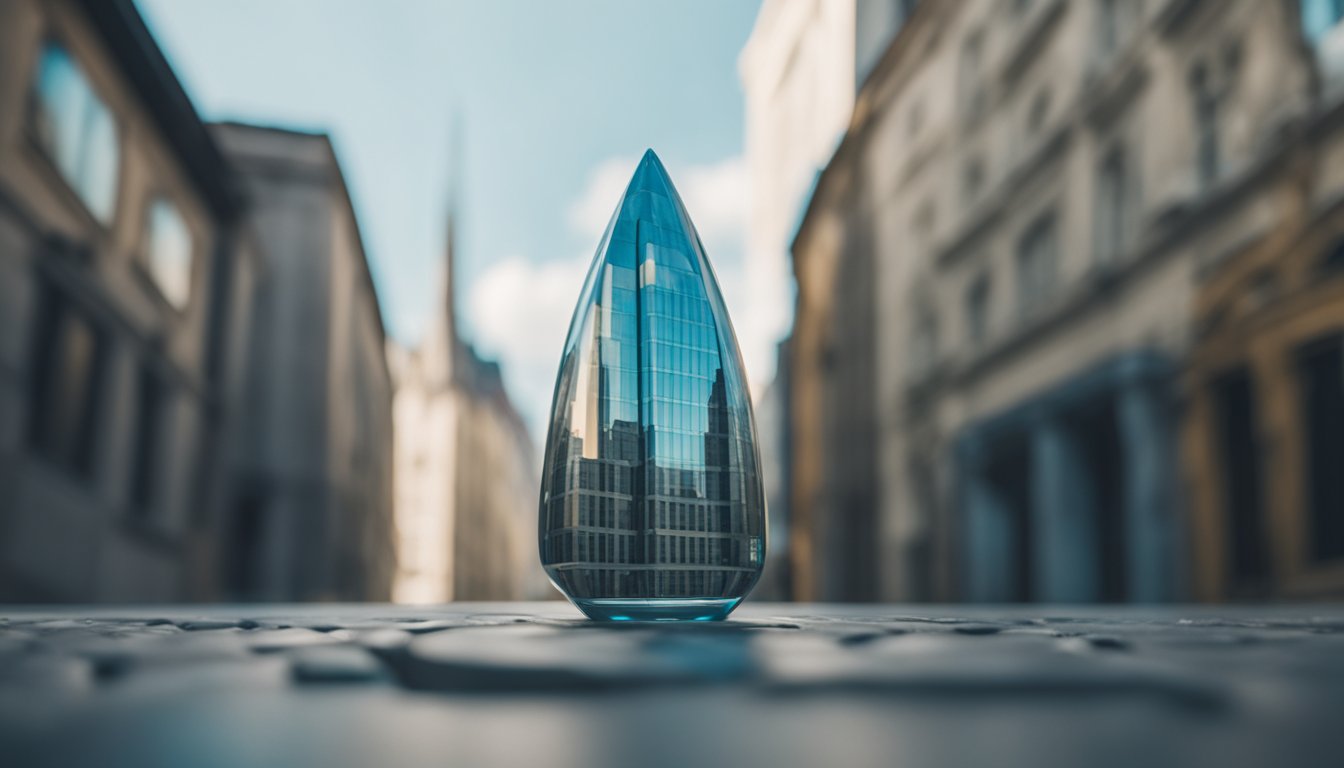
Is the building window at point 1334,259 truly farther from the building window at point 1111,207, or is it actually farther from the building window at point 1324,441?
the building window at point 1111,207

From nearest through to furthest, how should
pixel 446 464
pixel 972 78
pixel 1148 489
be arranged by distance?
pixel 1148 489
pixel 972 78
pixel 446 464

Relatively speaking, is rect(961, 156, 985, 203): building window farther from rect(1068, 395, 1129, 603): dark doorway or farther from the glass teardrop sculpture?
the glass teardrop sculpture

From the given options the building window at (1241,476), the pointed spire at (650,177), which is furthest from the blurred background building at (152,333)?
the building window at (1241,476)

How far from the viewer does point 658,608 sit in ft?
5.43

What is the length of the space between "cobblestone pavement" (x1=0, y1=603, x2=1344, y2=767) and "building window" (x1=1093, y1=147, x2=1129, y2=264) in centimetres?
1240

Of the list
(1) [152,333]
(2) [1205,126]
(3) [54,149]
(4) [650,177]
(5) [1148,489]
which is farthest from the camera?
(1) [152,333]

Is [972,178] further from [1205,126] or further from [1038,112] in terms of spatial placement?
[1205,126]

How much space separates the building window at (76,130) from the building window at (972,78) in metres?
11.5

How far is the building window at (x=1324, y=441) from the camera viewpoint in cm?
856

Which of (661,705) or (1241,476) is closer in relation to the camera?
(661,705)

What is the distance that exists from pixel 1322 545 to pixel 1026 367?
6306mm

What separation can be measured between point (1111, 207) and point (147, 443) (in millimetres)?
12705

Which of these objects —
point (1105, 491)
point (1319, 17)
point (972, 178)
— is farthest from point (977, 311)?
point (1319, 17)

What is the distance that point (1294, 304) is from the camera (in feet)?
29.4
